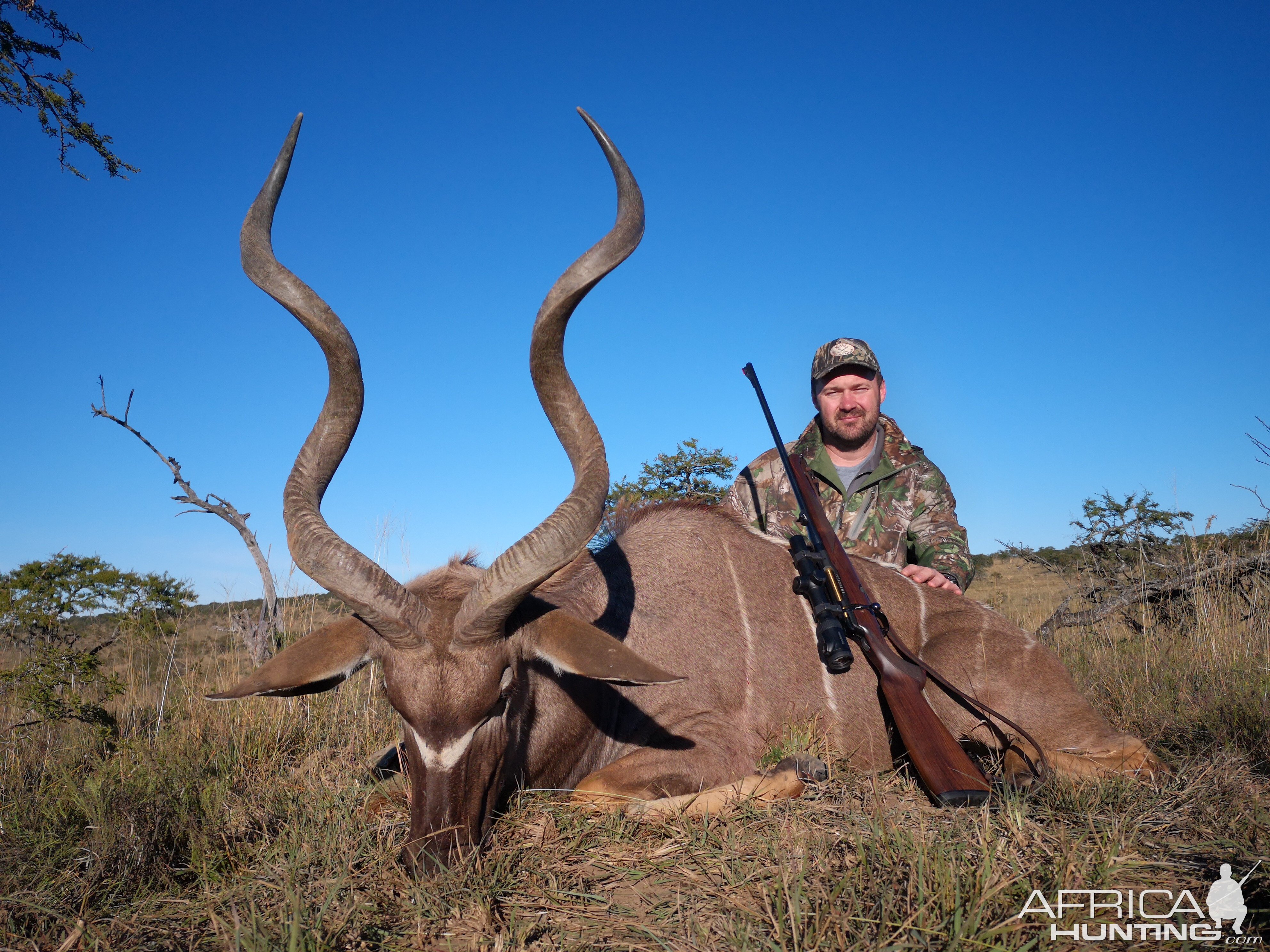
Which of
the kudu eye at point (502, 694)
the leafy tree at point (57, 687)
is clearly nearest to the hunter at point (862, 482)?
the kudu eye at point (502, 694)

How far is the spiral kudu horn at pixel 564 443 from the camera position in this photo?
3154 millimetres

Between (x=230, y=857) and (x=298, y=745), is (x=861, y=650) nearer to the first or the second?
(x=230, y=857)

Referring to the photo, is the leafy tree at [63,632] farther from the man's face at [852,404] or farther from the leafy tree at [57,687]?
the man's face at [852,404]

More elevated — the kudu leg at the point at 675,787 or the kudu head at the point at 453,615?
the kudu head at the point at 453,615

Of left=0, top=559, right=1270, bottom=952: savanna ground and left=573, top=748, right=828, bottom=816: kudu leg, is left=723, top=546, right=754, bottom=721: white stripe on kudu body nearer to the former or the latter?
left=0, top=559, right=1270, bottom=952: savanna ground

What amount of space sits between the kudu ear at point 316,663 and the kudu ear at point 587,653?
75 cm

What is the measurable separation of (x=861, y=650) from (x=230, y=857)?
3067mm

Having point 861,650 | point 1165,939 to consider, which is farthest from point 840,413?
point 1165,939

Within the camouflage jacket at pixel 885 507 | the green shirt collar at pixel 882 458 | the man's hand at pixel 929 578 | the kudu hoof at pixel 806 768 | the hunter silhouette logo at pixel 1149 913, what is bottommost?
the hunter silhouette logo at pixel 1149 913

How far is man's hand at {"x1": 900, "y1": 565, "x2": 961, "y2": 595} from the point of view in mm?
5176

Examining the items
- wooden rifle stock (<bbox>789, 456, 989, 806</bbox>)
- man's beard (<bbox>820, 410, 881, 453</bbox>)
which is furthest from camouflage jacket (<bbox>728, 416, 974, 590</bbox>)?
wooden rifle stock (<bbox>789, 456, 989, 806</bbox>)

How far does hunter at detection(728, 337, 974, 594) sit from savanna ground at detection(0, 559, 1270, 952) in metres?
2.04

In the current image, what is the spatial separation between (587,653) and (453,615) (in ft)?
1.93

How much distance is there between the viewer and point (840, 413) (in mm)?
6488
